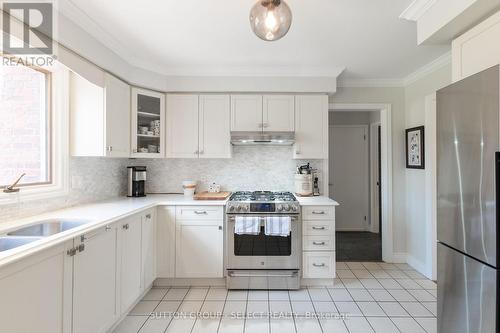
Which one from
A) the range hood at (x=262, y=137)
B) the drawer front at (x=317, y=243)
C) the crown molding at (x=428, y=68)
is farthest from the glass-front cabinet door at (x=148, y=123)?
the crown molding at (x=428, y=68)

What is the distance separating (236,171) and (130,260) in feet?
5.49

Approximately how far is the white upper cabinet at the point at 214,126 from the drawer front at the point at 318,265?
4.88 feet

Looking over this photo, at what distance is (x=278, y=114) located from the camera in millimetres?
3266

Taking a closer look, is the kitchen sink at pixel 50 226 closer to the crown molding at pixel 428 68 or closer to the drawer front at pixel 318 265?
the drawer front at pixel 318 265

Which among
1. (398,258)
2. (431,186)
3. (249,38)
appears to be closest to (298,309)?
(398,258)

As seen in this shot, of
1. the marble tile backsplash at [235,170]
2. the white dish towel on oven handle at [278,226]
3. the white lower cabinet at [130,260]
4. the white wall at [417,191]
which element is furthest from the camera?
the marble tile backsplash at [235,170]

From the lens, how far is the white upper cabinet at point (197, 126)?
10.7 ft

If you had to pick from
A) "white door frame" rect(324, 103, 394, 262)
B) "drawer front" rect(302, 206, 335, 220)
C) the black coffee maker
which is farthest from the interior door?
the black coffee maker

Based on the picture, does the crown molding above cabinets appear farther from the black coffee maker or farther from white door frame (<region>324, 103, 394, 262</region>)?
the black coffee maker

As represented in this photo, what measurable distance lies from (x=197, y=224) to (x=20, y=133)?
1.68 metres

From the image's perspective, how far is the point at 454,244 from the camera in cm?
156

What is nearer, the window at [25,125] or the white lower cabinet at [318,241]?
the window at [25,125]

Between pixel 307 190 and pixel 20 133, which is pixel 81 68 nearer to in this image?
pixel 20 133

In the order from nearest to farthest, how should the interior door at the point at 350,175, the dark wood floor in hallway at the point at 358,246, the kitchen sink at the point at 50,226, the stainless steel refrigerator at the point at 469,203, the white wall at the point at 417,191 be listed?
1. the stainless steel refrigerator at the point at 469,203
2. the kitchen sink at the point at 50,226
3. the white wall at the point at 417,191
4. the dark wood floor in hallway at the point at 358,246
5. the interior door at the point at 350,175
